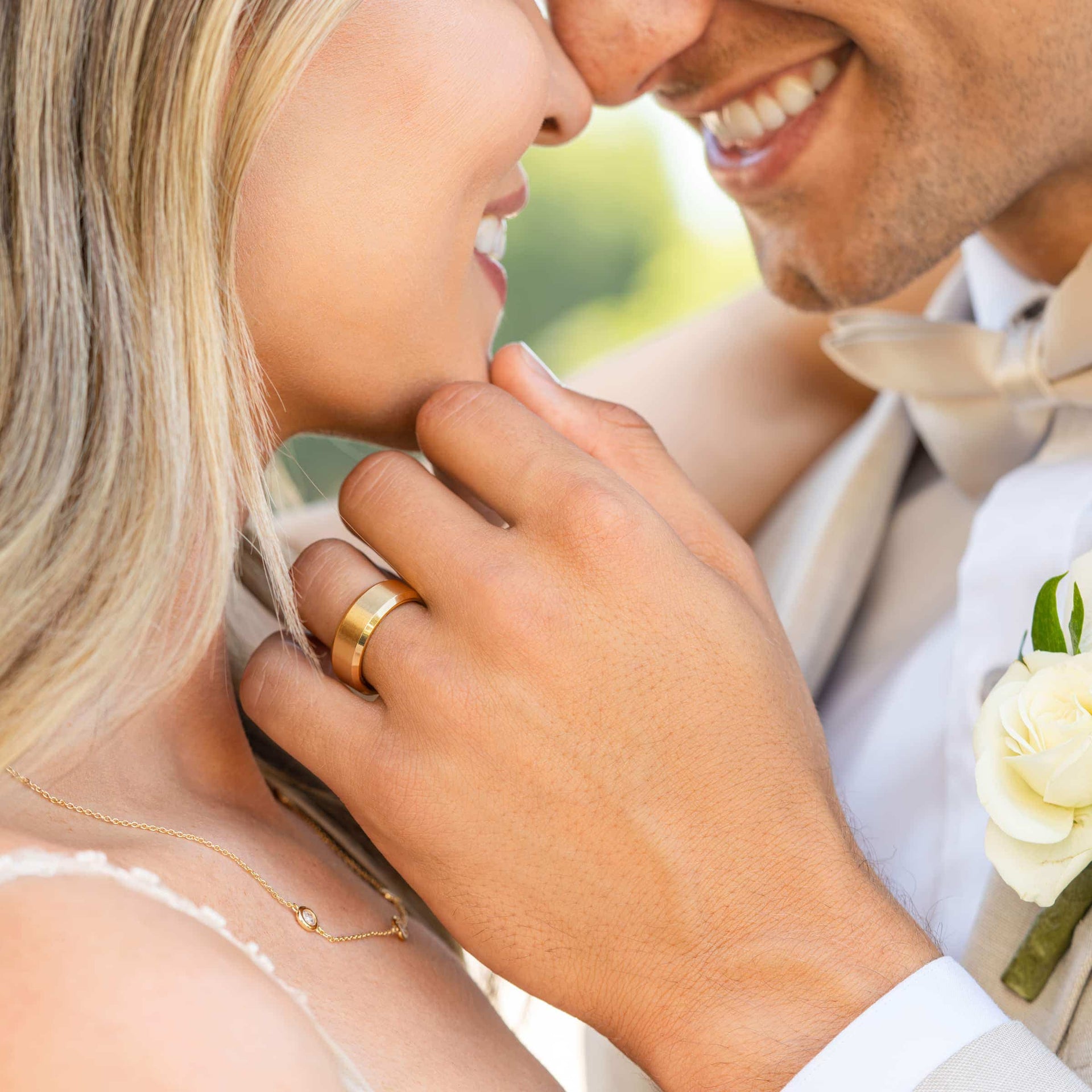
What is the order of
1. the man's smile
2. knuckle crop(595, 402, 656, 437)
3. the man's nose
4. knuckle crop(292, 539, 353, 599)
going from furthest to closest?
the man's smile, the man's nose, knuckle crop(595, 402, 656, 437), knuckle crop(292, 539, 353, 599)

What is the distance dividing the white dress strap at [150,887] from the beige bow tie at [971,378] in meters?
1.24

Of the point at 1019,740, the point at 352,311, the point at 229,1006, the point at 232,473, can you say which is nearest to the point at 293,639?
the point at 232,473

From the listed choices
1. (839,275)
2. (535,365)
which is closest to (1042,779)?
(535,365)

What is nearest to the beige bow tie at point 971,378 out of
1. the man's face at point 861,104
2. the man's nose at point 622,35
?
the man's face at point 861,104

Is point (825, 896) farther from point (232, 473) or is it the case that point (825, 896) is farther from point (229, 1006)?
point (232, 473)

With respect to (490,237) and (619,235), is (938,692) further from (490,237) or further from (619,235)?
(619,235)

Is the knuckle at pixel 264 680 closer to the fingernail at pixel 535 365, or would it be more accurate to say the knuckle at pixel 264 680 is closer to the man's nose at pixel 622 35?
the fingernail at pixel 535 365

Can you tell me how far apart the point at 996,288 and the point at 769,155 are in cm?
42

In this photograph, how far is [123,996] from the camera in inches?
28.8

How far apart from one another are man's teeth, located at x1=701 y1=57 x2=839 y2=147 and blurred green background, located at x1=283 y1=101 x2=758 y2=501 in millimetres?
8496

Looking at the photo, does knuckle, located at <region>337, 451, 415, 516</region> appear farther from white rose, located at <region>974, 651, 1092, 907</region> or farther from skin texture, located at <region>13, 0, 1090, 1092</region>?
white rose, located at <region>974, 651, 1092, 907</region>

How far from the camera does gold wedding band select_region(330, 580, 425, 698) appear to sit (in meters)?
1.10

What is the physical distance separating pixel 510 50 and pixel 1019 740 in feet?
2.66

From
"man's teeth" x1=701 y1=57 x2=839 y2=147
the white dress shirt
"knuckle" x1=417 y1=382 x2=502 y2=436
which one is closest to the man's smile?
"man's teeth" x1=701 y1=57 x2=839 y2=147
